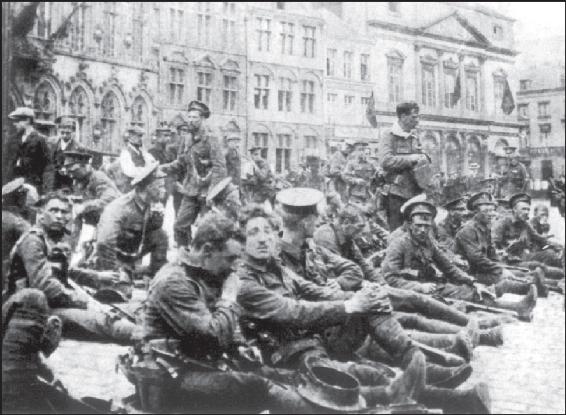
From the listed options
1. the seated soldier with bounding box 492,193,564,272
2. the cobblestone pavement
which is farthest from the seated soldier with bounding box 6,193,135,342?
the seated soldier with bounding box 492,193,564,272

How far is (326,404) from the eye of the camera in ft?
8.31

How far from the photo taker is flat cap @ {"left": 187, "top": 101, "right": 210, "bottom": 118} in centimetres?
399

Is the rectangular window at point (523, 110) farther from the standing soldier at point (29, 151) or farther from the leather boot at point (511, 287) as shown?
the standing soldier at point (29, 151)

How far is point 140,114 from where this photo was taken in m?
3.92

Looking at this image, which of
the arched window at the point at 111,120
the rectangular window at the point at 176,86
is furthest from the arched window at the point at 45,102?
the rectangular window at the point at 176,86

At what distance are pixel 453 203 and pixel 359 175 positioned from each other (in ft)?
2.83

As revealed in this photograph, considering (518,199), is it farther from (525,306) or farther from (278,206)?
(278,206)

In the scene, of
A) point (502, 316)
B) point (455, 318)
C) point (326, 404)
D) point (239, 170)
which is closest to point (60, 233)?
point (239, 170)

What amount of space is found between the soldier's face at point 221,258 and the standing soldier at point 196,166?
1.64 m

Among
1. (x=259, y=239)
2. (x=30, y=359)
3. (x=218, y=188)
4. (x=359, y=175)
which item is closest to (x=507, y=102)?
(x=359, y=175)

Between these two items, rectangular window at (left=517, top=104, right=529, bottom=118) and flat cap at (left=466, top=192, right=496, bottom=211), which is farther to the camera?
flat cap at (left=466, top=192, right=496, bottom=211)

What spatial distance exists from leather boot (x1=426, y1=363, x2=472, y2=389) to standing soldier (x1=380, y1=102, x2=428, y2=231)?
2237 mm

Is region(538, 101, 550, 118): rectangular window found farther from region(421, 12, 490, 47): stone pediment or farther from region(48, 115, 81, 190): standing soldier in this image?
region(48, 115, 81, 190): standing soldier

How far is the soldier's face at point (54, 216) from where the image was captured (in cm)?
320
